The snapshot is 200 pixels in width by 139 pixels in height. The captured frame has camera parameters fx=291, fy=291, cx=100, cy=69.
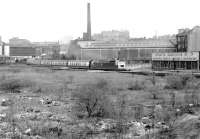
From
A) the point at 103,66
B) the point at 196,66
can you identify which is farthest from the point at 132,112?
the point at 103,66

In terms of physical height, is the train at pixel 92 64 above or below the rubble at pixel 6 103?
above

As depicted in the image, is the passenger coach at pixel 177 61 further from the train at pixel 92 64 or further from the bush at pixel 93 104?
the bush at pixel 93 104

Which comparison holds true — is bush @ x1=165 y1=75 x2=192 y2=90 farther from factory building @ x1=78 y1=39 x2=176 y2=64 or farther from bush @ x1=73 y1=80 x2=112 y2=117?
factory building @ x1=78 y1=39 x2=176 y2=64

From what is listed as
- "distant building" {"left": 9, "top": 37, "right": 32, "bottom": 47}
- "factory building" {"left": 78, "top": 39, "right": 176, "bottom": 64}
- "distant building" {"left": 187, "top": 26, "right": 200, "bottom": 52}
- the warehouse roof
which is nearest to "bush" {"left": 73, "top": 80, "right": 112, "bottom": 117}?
"distant building" {"left": 187, "top": 26, "right": 200, "bottom": 52}

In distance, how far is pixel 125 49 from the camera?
6247 centimetres

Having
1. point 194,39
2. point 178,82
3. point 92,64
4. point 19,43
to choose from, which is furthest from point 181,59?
point 19,43

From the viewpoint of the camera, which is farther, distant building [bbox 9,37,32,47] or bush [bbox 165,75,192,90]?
distant building [bbox 9,37,32,47]

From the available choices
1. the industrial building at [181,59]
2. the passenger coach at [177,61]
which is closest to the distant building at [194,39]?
the industrial building at [181,59]

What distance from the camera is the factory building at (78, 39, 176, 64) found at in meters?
58.9

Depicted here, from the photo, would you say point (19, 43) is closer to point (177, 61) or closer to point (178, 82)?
point (177, 61)

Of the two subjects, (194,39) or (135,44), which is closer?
(194,39)

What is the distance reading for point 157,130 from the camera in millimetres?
9812

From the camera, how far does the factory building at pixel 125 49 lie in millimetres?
58938

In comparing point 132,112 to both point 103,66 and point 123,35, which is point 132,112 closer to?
point 103,66
